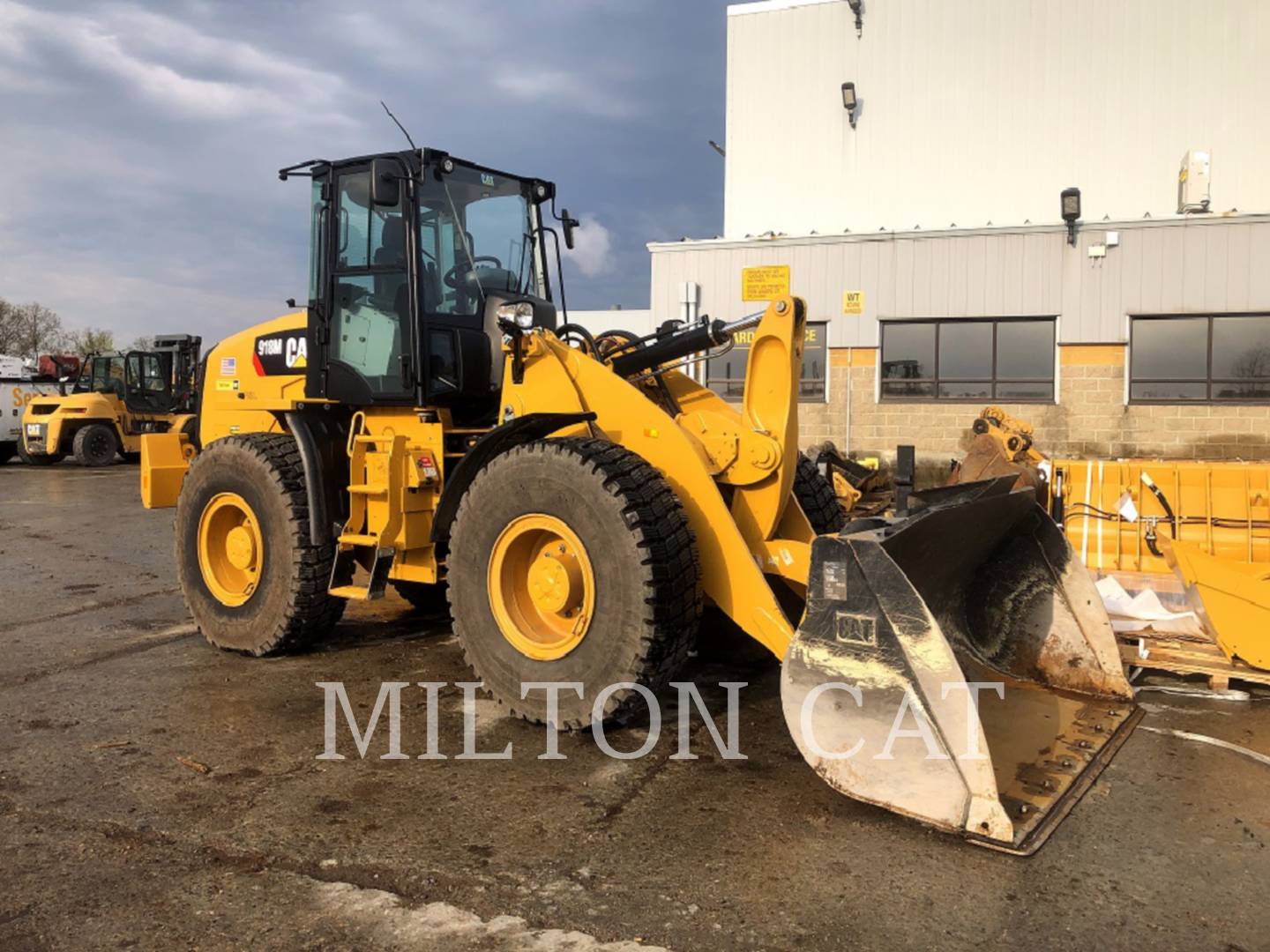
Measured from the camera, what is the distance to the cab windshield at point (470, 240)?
549 centimetres

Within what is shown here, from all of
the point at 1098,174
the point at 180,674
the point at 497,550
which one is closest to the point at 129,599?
the point at 180,674

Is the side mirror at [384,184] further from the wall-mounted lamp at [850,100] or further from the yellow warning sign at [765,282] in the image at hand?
the wall-mounted lamp at [850,100]

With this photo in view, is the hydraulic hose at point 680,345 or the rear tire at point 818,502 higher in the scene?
the hydraulic hose at point 680,345

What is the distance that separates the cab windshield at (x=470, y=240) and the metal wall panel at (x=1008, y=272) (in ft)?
35.4

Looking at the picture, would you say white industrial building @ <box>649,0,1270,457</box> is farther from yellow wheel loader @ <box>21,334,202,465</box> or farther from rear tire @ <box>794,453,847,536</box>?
yellow wheel loader @ <box>21,334,202,465</box>

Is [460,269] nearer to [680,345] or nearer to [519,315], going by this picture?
[519,315]

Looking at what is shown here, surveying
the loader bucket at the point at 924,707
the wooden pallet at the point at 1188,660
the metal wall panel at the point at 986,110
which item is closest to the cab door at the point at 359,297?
the loader bucket at the point at 924,707

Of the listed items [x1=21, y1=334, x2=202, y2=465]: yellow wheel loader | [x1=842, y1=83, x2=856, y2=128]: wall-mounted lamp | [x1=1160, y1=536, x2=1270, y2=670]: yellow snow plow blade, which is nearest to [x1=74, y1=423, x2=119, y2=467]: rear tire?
[x1=21, y1=334, x2=202, y2=465]: yellow wheel loader

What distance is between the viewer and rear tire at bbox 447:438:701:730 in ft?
13.2

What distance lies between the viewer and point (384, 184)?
5047mm

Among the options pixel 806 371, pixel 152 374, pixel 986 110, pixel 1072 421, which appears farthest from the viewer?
pixel 152 374

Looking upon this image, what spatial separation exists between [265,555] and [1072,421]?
13.0 meters

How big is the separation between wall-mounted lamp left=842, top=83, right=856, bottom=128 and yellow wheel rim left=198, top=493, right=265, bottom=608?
15.9 m

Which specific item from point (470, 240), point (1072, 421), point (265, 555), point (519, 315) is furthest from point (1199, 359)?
point (265, 555)
